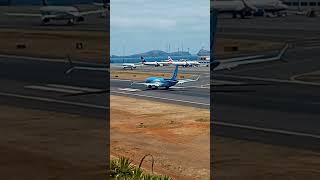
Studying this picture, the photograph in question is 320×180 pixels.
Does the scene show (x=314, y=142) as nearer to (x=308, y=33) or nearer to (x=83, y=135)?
(x=308, y=33)

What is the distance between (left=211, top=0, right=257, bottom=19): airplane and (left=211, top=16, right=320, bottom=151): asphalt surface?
7 centimetres

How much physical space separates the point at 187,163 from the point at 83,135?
5174mm

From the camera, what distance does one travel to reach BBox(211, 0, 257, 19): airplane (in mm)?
3756

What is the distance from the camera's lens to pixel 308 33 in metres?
3.81

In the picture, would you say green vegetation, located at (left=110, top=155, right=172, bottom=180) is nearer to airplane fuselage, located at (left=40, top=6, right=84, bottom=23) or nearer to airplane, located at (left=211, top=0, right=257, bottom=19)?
airplane fuselage, located at (left=40, top=6, right=84, bottom=23)

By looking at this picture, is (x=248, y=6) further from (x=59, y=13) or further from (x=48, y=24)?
(x=48, y=24)

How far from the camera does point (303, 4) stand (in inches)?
151

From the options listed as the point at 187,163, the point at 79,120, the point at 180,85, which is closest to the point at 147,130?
the point at 187,163

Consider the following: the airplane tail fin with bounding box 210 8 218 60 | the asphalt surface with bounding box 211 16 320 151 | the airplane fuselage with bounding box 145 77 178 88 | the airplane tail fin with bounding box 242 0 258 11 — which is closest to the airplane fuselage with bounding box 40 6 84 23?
the airplane tail fin with bounding box 210 8 218 60

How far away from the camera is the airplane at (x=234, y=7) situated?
148 inches

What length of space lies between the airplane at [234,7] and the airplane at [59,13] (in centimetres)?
94

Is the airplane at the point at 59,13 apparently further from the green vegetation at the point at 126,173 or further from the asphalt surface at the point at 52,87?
the green vegetation at the point at 126,173

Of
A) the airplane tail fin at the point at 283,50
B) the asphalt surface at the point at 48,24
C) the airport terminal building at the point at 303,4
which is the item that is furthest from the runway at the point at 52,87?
the airport terminal building at the point at 303,4

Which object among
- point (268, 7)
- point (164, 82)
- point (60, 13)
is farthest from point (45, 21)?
point (164, 82)
